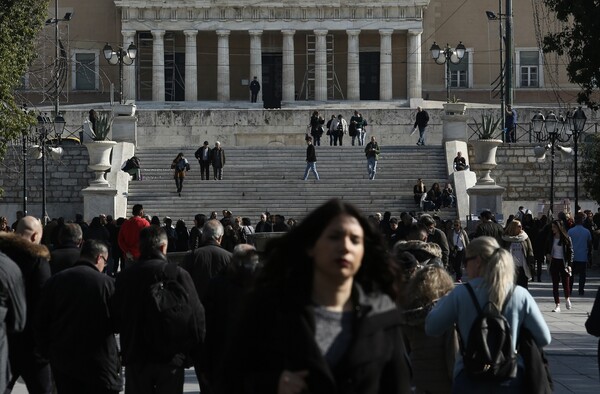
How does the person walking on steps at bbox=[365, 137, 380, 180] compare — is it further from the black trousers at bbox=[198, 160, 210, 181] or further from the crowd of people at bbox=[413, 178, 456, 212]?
the black trousers at bbox=[198, 160, 210, 181]

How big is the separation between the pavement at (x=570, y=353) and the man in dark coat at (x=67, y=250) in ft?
6.53

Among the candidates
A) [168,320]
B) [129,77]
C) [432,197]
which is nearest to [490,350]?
[168,320]

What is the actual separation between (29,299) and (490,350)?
3617 millimetres

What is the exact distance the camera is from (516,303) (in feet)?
24.9

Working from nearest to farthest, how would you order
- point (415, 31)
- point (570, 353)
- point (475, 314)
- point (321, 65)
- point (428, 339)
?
point (475, 314)
point (428, 339)
point (570, 353)
point (415, 31)
point (321, 65)

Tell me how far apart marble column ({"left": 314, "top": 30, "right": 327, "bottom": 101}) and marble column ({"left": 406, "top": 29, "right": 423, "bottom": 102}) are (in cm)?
353

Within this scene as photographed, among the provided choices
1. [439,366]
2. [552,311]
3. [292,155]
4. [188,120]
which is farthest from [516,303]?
[188,120]

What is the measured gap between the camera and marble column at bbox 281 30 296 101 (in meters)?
62.9

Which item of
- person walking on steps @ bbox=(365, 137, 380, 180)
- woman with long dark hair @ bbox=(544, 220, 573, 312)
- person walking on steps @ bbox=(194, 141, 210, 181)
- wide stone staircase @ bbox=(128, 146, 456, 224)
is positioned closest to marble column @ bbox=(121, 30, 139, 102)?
wide stone staircase @ bbox=(128, 146, 456, 224)

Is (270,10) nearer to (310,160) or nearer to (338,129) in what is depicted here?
(338,129)

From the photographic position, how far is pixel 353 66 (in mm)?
63688

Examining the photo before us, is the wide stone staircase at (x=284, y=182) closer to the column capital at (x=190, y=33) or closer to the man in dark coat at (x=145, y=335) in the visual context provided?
the column capital at (x=190, y=33)

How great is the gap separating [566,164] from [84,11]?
1091 inches

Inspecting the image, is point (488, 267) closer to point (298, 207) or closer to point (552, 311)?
point (552, 311)
